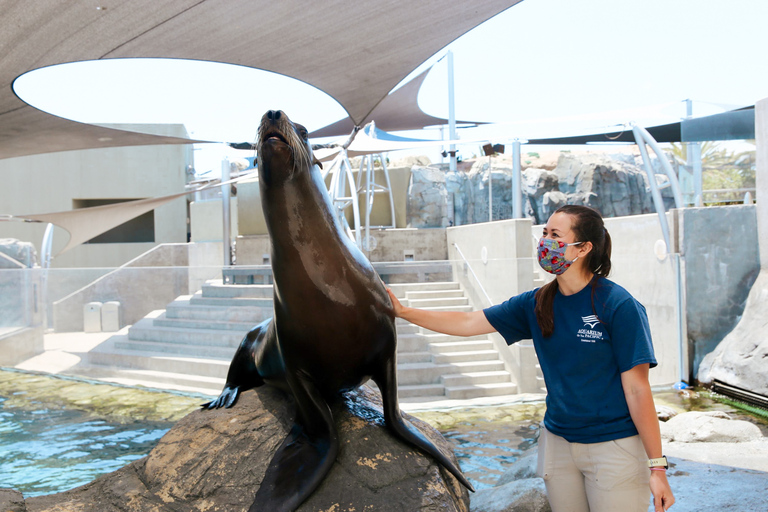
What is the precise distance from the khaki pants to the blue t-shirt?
1.3 inches

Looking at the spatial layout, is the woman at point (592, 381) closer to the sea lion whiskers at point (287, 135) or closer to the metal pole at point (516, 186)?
the sea lion whiskers at point (287, 135)

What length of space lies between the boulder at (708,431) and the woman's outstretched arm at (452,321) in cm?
337

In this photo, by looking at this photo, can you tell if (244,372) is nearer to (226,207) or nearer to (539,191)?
(226,207)

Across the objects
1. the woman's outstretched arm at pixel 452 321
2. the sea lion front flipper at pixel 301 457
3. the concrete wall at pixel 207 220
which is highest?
the concrete wall at pixel 207 220

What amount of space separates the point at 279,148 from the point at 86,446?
448cm

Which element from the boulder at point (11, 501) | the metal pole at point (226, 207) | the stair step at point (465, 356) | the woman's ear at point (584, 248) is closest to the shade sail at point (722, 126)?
the stair step at point (465, 356)

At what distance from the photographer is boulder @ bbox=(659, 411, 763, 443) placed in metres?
4.75

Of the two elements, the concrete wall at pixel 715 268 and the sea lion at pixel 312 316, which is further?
the concrete wall at pixel 715 268

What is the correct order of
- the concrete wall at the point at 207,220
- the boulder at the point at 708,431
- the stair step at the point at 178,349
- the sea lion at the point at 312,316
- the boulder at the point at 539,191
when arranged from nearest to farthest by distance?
the sea lion at the point at 312,316 < the boulder at the point at 708,431 < the stair step at the point at 178,349 < the concrete wall at the point at 207,220 < the boulder at the point at 539,191

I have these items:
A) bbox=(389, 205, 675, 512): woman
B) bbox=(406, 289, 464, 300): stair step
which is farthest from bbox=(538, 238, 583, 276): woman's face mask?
bbox=(406, 289, 464, 300): stair step

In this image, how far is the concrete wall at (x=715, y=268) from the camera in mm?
7383

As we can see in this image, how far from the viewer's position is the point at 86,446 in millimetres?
5172

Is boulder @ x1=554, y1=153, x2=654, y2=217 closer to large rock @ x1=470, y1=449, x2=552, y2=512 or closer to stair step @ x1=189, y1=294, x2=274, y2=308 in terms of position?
stair step @ x1=189, y1=294, x2=274, y2=308

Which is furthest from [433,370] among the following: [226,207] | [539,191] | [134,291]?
[539,191]
